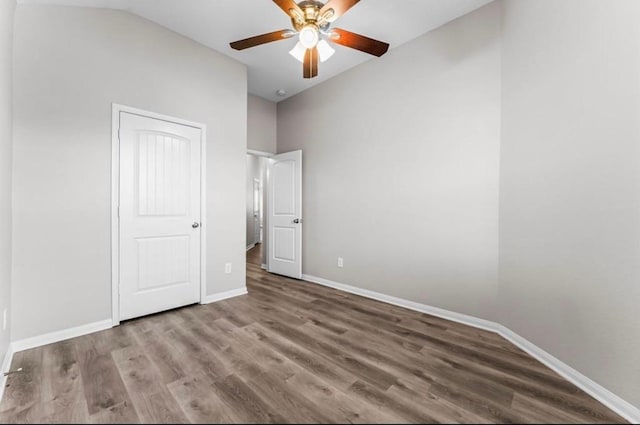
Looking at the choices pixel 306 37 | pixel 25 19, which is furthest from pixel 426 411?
pixel 25 19

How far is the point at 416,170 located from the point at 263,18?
226cm

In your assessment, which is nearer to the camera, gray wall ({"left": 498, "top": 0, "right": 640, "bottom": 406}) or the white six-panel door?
gray wall ({"left": 498, "top": 0, "right": 640, "bottom": 406})

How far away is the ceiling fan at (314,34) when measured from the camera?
1.92m

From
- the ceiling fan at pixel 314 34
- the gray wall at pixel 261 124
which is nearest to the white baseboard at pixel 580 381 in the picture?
the ceiling fan at pixel 314 34

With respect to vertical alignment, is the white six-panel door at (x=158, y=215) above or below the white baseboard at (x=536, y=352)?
above

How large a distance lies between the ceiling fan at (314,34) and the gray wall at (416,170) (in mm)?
1056

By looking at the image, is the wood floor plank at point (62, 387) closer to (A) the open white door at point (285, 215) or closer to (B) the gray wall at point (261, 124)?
(A) the open white door at point (285, 215)

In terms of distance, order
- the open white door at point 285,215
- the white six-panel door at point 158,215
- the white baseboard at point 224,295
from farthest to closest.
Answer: the open white door at point 285,215 → the white baseboard at point 224,295 → the white six-panel door at point 158,215

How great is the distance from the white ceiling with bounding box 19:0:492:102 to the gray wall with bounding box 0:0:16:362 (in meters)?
0.51

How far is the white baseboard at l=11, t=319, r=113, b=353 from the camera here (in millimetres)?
2068

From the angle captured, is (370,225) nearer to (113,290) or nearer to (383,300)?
(383,300)

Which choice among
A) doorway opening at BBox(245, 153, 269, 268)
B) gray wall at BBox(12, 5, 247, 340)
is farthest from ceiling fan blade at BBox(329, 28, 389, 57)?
doorway opening at BBox(245, 153, 269, 268)

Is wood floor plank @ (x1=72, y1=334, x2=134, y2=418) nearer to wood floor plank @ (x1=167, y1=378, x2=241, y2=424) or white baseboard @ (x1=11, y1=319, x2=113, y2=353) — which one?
white baseboard @ (x1=11, y1=319, x2=113, y2=353)

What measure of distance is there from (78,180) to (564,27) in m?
4.04
